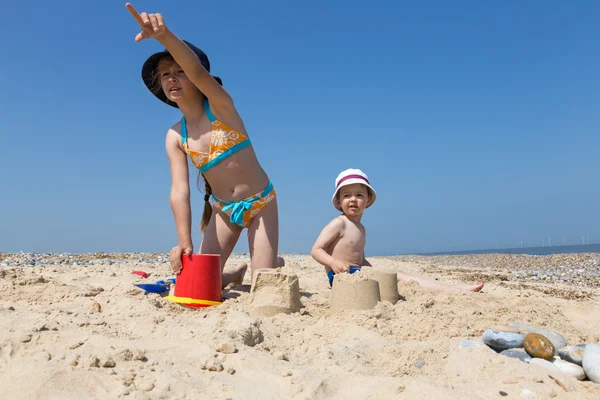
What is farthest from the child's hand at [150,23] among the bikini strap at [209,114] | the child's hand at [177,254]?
the child's hand at [177,254]

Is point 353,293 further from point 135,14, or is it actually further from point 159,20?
point 135,14

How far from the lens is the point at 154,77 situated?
428 cm

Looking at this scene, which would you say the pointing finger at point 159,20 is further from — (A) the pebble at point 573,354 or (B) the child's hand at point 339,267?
(A) the pebble at point 573,354

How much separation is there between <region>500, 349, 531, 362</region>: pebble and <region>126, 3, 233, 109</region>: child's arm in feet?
9.69

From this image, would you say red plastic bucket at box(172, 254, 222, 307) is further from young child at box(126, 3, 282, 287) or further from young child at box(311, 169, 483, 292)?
young child at box(311, 169, 483, 292)

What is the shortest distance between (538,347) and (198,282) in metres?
2.37

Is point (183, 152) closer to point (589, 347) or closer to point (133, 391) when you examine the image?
point (133, 391)

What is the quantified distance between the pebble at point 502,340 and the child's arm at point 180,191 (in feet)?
7.62

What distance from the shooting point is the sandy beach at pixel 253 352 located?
1748mm

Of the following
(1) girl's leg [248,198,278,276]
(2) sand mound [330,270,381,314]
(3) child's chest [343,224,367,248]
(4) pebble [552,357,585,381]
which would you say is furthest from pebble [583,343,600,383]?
(3) child's chest [343,224,367,248]

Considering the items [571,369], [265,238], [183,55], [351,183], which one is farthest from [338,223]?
[571,369]

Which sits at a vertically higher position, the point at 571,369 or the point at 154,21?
the point at 154,21

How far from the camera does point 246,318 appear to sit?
2.72m

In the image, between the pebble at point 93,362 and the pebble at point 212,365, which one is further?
the pebble at point 212,365
